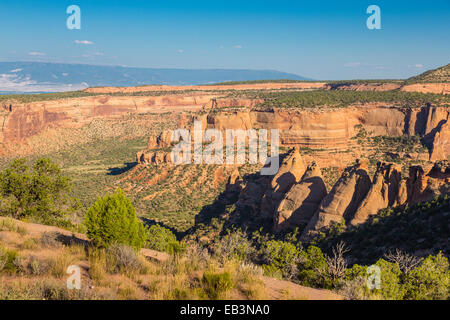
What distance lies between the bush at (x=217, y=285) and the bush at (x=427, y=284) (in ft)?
23.9

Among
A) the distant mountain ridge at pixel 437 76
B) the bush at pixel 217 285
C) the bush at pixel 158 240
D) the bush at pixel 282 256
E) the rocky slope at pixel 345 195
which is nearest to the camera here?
the bush at pixel 217 285

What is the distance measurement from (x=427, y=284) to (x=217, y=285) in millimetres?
8431

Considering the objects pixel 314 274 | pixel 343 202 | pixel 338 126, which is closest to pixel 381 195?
pixel 343 202

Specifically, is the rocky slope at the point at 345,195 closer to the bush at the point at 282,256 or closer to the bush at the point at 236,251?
the bush at the point at 236,251

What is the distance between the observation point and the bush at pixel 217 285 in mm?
8245

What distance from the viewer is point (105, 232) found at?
1234cm

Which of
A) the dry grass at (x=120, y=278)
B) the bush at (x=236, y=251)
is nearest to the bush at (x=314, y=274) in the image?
the bush at (x=236, y=251)

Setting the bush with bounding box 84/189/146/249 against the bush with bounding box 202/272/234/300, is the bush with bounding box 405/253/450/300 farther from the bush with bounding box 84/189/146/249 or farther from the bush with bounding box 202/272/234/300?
the bush with bounding box 84/189/146/249

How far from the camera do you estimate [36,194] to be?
2195cm

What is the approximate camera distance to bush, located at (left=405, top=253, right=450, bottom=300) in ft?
36.2

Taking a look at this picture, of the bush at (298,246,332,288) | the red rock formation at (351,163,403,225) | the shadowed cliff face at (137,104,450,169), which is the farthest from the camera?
the shadowed cliff face at (137,104,450,169)

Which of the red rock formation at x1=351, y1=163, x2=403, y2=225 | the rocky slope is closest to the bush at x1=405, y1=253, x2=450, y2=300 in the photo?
the red rock formation at x1=351, y1=163, x2=403, y2=225

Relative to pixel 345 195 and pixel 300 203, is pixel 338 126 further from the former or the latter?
pixel 345 195

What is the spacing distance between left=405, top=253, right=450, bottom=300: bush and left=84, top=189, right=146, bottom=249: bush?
1053 cm
